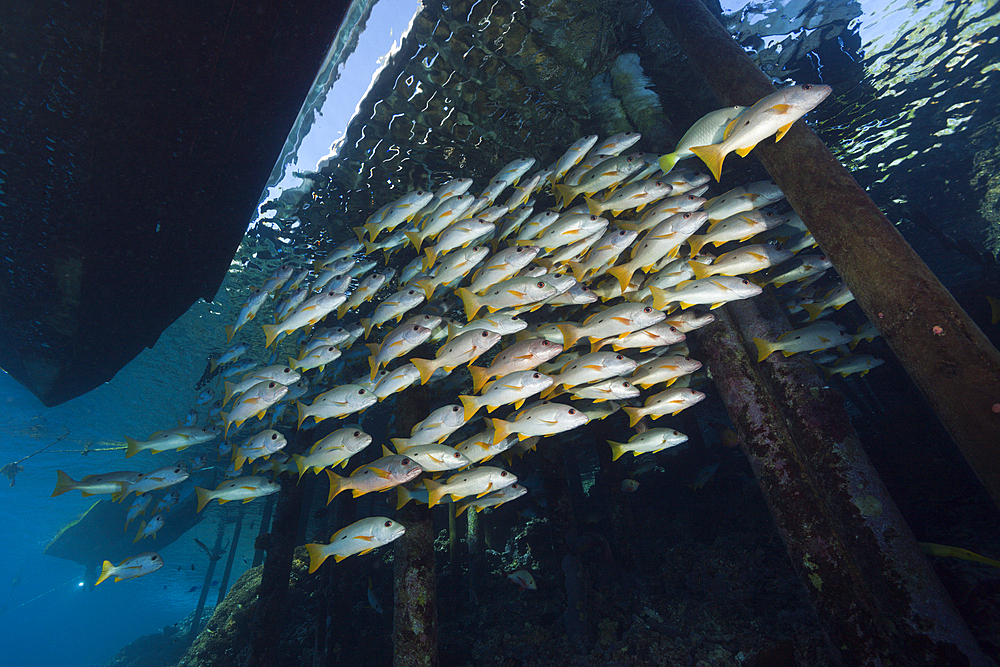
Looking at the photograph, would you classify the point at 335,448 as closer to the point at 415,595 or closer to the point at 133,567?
the point at 415,595

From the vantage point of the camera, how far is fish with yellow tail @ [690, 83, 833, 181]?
10.8 ft

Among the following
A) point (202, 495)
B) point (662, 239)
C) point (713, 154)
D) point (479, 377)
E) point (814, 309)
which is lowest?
point (202, 495)

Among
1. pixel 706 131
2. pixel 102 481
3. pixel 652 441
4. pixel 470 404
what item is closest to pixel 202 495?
pixel 102 481

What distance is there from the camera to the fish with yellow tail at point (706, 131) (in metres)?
3.78

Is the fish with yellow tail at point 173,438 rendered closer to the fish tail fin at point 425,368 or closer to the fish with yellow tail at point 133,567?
the fish with yellow tail at point 133,567

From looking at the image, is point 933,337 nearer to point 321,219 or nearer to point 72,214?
point 321,219

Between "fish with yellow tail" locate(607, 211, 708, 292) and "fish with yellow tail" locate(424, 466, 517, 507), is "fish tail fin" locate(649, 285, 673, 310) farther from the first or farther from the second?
"fish with yellow tail" locate(424, 466, 517, 507)

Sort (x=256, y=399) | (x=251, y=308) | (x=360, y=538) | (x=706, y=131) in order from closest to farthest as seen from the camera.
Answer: (x=706, y=131), (x=360, y=538), (x=256, y=399), (x=251, y=308)

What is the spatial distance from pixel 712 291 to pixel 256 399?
6.46 m

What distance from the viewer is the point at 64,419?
2019 cm

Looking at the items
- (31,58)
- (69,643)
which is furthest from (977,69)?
(69,643)

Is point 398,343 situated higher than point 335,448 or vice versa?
point 398,343

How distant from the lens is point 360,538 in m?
5.02

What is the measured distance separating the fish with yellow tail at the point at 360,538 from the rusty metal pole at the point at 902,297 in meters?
5.41
